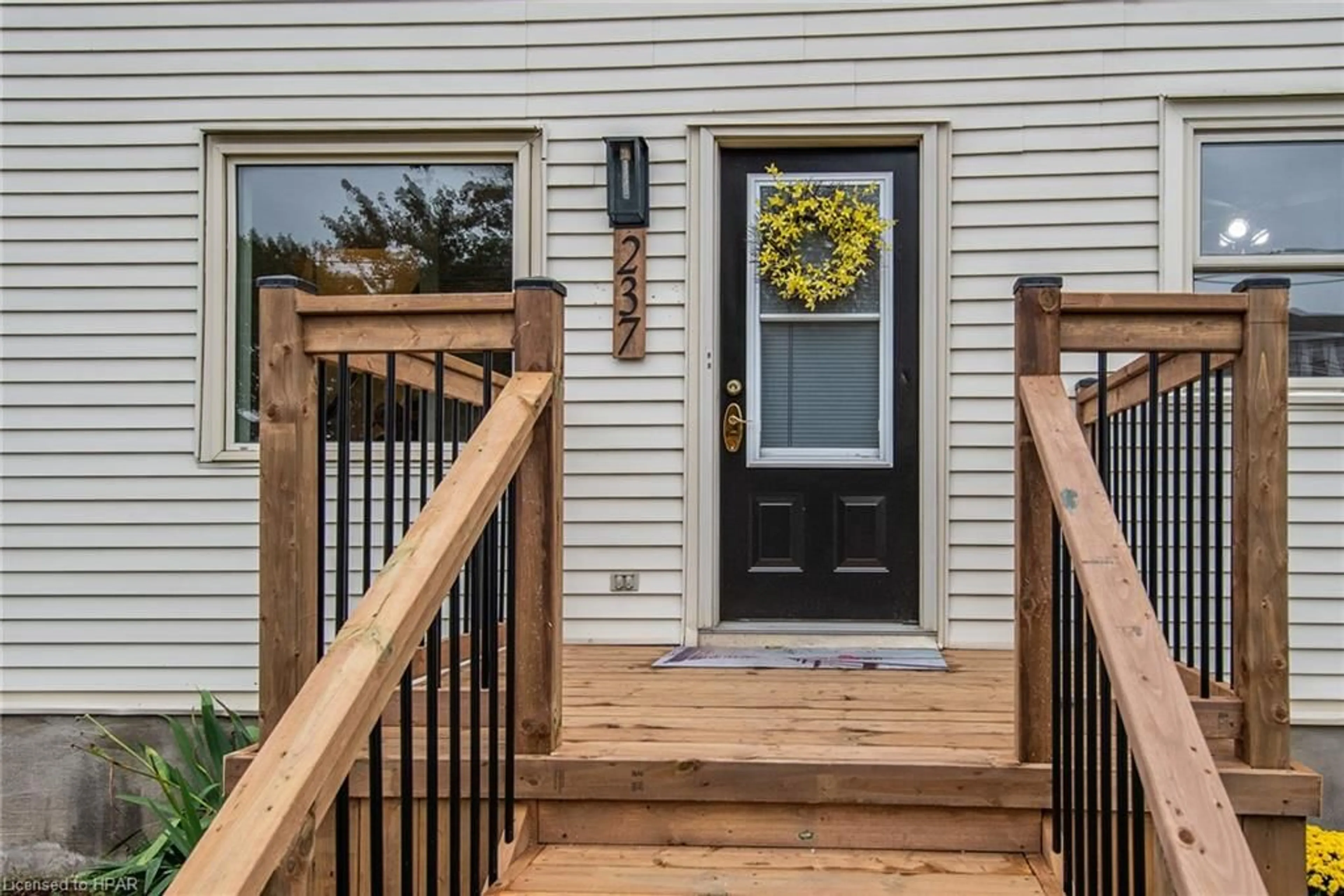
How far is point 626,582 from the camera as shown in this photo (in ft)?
12.0

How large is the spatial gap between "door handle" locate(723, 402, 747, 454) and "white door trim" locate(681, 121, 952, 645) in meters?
0.04

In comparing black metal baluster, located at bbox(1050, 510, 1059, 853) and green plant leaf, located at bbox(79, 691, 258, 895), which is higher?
black metal baluster, located at bbox(1050, 510, 1059, 853)

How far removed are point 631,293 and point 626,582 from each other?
115 cm

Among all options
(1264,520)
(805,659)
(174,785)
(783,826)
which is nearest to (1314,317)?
(1264,520)

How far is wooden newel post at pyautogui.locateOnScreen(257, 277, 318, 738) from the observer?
1.98m

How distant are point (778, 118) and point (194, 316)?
251cm

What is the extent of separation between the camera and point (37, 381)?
377 centimetres

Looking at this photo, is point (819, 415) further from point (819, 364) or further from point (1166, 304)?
point (1166, 304)

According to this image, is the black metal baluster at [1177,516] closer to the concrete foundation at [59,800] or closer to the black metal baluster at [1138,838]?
the black metal baluster at [1138,838]

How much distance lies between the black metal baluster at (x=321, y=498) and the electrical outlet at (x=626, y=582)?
1.72 meters

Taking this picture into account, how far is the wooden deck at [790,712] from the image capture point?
218cm

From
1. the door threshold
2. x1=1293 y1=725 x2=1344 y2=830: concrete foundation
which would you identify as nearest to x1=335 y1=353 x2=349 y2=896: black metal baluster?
the door threshold

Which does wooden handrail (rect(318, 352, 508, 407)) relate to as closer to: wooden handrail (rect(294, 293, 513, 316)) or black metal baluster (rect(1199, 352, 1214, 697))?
wooden handrail (rect(294, 293, 513, 316))

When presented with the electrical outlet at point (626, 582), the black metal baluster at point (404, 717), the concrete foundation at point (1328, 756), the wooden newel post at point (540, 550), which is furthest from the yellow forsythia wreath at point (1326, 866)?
the black metal baluster at point (404, 717)
